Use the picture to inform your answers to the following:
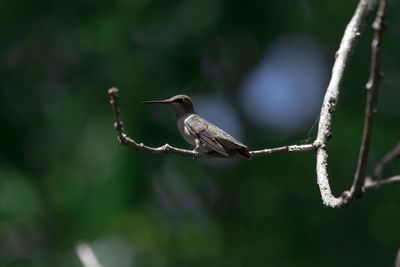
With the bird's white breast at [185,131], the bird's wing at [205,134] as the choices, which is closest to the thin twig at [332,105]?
the bird's wing at [205,134]

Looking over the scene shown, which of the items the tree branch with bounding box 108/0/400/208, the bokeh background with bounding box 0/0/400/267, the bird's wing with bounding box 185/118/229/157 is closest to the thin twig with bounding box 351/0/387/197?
the tree branch with bounding box 108/0/400/208

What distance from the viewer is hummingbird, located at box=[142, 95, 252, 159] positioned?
12.9ft

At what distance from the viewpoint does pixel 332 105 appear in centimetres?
353

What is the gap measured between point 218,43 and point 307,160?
2.26 metres

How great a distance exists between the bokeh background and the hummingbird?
489 centimetres

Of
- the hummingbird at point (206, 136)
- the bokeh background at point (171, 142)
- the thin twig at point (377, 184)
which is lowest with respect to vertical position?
the thin twig at point (377, 184)

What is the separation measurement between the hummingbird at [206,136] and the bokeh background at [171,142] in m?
4.89

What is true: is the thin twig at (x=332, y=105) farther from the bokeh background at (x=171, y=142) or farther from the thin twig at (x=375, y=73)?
the bokeh background at (x=171, y=142)

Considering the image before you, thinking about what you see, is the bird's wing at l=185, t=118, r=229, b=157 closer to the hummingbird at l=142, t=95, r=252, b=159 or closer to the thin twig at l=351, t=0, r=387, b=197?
the hummingbird at l=142, t=95, r=252, b=159

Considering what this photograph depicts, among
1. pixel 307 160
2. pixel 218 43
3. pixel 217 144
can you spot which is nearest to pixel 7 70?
pixel 218 43

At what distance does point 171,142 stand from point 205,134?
5712 millimetres

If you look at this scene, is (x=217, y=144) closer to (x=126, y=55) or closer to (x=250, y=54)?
(x=126, y=55)

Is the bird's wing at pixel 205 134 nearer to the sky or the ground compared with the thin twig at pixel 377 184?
nearer to the sky

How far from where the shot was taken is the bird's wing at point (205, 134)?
13.3 feet
